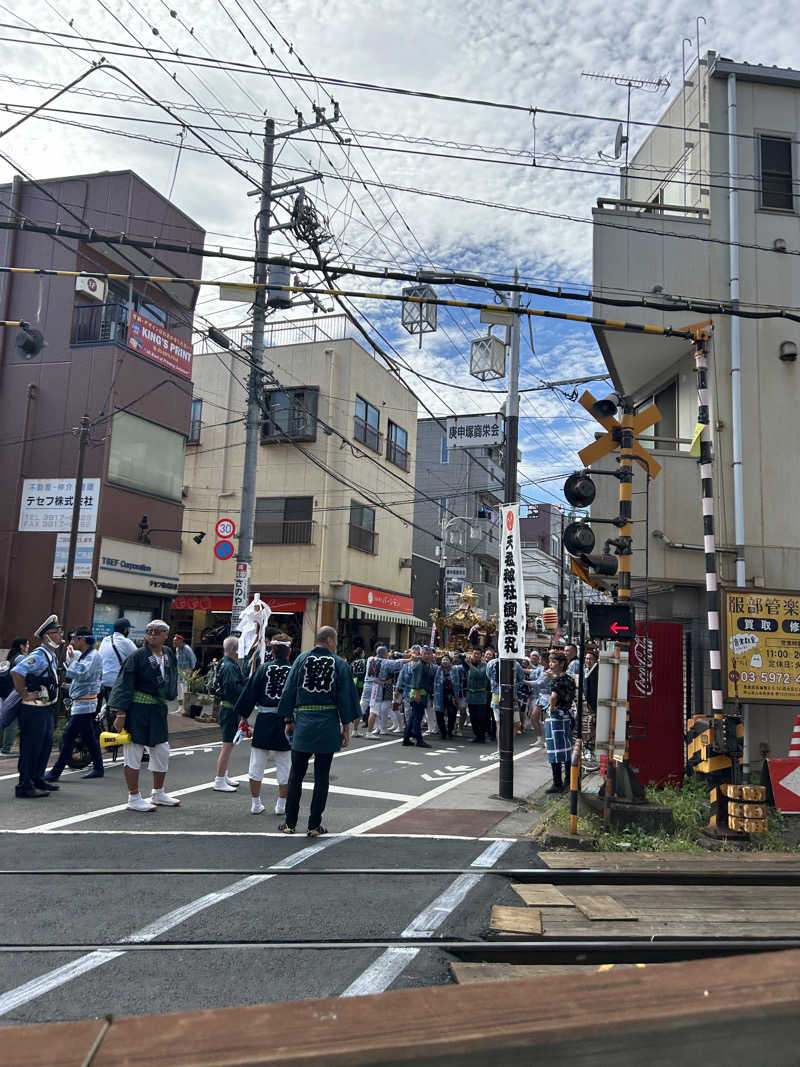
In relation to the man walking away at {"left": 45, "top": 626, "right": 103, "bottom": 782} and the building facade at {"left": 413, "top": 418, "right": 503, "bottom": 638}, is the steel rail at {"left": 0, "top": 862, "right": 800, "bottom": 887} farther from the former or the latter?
the building facade at {"left": 413, "top": 418, "right": 503, "bottom": 638}

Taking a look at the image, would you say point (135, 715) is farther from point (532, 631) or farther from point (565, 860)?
point (532, 631)

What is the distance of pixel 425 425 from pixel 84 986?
4124 cm

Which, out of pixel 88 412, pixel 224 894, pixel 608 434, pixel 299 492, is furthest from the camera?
pixel 299 492

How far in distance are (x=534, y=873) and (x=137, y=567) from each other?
16.7 m

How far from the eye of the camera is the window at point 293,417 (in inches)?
1147

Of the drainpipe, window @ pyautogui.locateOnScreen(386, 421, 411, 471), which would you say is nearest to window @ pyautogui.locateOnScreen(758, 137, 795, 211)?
the drainpipe

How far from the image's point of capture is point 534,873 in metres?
6.38

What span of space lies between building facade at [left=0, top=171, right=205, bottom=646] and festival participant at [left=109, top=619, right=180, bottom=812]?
11.3 meters

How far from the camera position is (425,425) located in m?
44.3

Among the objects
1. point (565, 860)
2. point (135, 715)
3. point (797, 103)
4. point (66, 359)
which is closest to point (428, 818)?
point (565, 860)

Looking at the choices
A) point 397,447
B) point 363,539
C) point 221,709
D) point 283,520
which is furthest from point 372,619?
point 221,709

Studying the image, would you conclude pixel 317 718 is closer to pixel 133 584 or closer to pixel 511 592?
pixel 511 592

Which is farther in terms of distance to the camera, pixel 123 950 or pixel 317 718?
pixel 317 718

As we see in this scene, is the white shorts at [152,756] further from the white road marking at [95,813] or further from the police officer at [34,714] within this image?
the police officer at [34,714]
